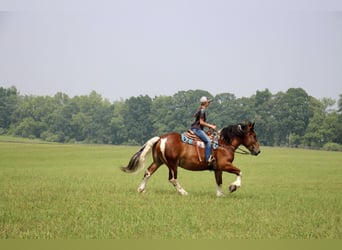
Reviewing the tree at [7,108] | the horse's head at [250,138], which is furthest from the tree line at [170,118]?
the horse's head at [250,138]

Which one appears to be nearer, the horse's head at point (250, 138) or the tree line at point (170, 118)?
the horse's head at point (250, 138)

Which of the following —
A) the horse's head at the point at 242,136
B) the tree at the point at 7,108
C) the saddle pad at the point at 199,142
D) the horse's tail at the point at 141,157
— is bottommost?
the horse's tail at the point at 141,157

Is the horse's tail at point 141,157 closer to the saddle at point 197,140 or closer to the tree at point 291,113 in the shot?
the saddle at point 197,140

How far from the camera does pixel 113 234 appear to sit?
713 cm

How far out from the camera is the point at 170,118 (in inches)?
2621

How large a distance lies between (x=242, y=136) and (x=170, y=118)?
54343mm

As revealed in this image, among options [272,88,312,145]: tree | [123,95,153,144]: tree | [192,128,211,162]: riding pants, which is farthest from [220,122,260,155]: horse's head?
[123,95,153,144]: tree

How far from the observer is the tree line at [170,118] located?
206 ft

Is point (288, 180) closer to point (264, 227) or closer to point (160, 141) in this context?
point (160, 141)

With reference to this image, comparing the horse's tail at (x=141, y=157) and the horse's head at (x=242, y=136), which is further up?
the horse's head at (x=242, y=136)

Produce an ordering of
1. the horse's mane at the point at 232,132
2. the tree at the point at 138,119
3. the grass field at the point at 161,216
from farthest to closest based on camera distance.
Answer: the tree at the point at 138,119
the horse's mane at the point at 232,132
the grass field at the point at 161,216

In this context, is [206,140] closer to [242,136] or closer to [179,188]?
[242,136]

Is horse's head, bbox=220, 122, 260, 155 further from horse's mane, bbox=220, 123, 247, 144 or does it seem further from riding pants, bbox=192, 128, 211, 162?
riding pants, bbox=192, 128, 211, 162

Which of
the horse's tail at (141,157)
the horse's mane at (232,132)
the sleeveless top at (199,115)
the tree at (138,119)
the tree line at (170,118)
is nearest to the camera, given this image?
the sleeveless top at (199,115)
